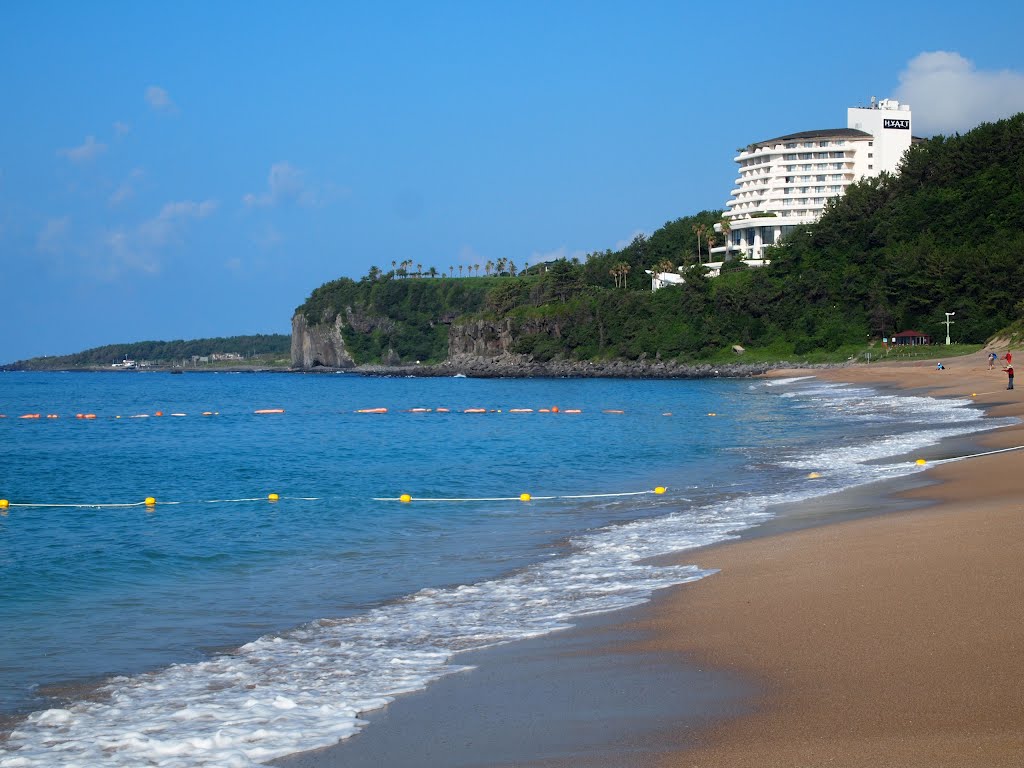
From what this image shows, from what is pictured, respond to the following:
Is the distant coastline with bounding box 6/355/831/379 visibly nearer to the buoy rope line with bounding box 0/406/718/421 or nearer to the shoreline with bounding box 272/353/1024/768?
the buoy rope line with bounding box 0/406/718/421

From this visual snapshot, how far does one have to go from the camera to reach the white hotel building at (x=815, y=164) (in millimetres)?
133875

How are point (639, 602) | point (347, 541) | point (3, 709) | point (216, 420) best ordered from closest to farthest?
point (3, 709)
point (639, 602)
point (347, 541)
point (216, 420)

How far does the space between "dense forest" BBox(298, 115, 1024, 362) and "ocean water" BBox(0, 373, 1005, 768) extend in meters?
61.7

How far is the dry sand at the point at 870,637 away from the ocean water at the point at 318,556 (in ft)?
4.30

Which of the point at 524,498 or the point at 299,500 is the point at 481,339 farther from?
the point at 524,498

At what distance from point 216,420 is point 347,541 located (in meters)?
44.2

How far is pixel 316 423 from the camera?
53.2 m

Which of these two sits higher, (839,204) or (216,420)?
(839,204)

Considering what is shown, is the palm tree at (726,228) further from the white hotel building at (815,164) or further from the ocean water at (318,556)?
the ocean water at (318,556)

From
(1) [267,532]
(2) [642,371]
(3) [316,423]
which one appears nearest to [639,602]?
(1) [267,532]

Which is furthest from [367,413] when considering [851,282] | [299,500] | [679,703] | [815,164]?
[815,164]

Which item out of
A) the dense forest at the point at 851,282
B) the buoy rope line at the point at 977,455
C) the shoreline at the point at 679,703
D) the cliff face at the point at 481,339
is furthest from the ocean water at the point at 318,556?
the cliff face at the point at 481,339

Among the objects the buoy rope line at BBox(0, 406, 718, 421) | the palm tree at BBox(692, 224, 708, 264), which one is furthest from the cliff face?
the buoy rope line at BBox(0, 406, 718, 421)

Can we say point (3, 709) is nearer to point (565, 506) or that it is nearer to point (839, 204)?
point (565, 506)
